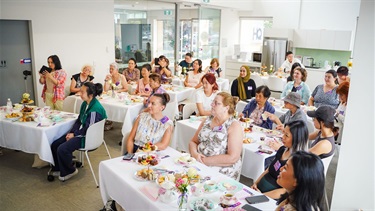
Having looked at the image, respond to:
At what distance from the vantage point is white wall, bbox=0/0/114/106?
6.10 meters

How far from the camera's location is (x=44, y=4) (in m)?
6.23

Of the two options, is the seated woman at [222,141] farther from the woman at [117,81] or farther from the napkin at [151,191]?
the woman at [117,81]

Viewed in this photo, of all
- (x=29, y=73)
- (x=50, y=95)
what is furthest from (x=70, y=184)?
(x=29, y=73)

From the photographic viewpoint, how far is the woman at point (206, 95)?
463cm

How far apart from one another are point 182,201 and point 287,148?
106cm

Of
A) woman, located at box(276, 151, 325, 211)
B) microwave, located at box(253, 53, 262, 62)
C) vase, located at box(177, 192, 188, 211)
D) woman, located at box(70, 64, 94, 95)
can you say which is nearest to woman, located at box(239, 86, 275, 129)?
vase, located at box(177, 192, 188, 211)

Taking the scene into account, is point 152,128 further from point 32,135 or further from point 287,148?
point 32,135

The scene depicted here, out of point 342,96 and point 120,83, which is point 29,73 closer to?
point 120,83

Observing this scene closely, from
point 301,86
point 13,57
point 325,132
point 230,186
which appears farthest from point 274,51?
point 230,186

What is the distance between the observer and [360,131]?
2.07 metres

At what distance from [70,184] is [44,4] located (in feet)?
13.0

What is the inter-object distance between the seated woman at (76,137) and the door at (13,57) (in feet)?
9.59

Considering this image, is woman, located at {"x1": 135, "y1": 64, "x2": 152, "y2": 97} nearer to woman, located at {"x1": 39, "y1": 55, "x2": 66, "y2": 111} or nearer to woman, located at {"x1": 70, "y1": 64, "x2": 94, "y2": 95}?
woman, located at {"x1": 70, "y1": 64, "x2": 94, "y2": 95}

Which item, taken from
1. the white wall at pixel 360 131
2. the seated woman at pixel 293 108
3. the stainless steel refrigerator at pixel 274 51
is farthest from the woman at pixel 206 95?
the stainless steel refrigerator at pixel 274 51
